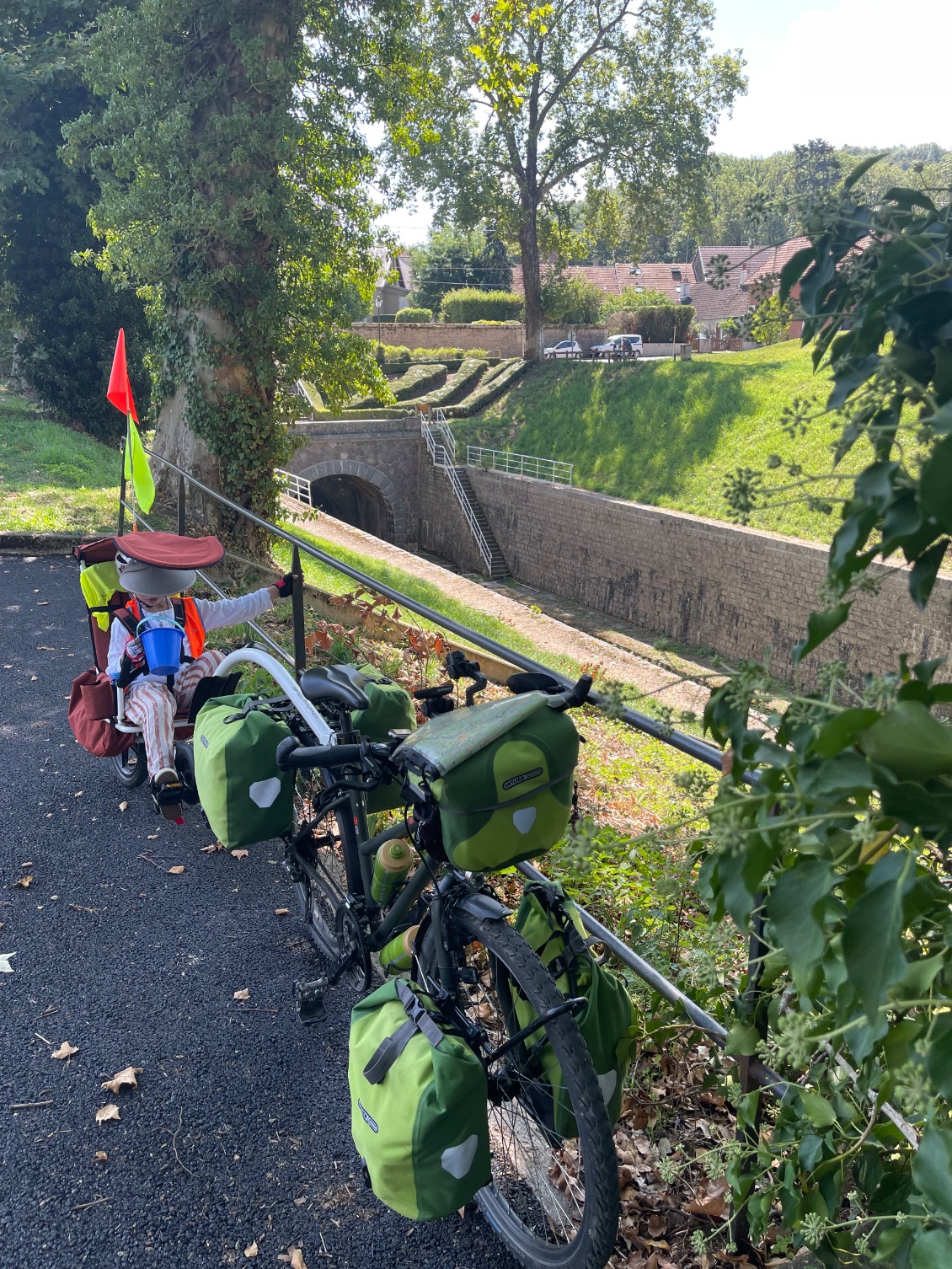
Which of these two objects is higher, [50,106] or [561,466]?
[50,106]

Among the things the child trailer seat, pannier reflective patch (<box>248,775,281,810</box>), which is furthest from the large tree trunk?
pannier reflective patch (<box>248,775,281,810</box>)

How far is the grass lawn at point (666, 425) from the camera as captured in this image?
23000mm

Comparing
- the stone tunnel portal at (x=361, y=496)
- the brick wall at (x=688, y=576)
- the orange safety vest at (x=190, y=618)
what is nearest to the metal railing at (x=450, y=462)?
the brick wall at (x=688, y=576)

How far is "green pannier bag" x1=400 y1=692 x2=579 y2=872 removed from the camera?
6.62 ft

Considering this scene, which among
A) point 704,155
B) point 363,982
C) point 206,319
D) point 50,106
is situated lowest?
point 363,982

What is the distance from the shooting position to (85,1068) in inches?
119

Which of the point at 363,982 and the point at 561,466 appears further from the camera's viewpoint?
the point at 561,466

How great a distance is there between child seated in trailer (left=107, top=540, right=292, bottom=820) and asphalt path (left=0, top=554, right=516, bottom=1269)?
0.43 m

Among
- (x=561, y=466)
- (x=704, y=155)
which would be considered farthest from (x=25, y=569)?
(x=704, y=155)

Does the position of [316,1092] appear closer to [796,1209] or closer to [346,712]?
[346,712]

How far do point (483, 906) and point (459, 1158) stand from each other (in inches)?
20.3

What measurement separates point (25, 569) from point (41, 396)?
9105 millimetres

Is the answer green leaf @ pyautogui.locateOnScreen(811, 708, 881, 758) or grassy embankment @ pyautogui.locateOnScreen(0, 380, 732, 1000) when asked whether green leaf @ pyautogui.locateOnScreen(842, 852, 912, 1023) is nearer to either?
green leaf @ pyautogui.locateOnScreen(811, 708, 881, 758)

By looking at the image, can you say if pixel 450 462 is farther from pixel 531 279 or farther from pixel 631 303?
pixel 631 303
